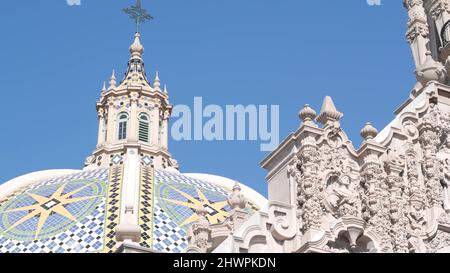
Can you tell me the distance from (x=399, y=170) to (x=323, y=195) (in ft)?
6.18

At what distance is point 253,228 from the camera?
57.7 ft

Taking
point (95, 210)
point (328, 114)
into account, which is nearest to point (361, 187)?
point (328, 114)

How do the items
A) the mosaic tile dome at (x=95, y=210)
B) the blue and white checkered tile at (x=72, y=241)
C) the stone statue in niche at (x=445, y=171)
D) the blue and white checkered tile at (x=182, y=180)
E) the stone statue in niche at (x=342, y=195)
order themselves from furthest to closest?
the blue and white checkered tile at (x=182, y=180) → the mosaic tile dome at (x=95, y=210) → the blue and white checkered tile at (x=72, y=241) → the stone statue in niche at (x=445, y=171) → the stone statue in niche at (x=342, y=195)

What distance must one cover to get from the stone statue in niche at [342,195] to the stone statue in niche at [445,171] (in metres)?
Result: 2.19

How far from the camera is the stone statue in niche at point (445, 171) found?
20000 millimetres

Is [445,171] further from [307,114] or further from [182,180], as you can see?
[182,180]

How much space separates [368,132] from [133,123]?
2034 cm

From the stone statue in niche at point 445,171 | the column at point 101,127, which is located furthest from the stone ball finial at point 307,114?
the column at point 101,127

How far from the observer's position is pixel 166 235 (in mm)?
31125

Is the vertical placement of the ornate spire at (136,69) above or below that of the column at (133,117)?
above

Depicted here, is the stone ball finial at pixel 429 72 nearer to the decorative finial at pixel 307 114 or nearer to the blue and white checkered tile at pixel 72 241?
the decorative finial at pixel 307 114

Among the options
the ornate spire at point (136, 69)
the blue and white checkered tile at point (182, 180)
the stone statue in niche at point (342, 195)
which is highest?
the ornate spire at point (136, 69)
